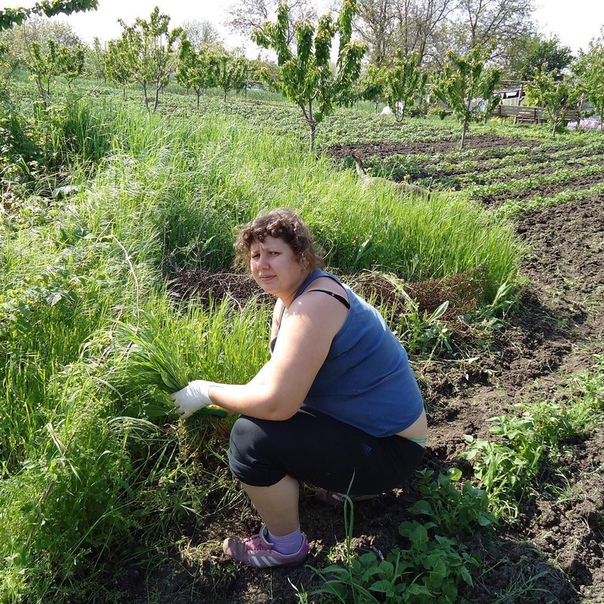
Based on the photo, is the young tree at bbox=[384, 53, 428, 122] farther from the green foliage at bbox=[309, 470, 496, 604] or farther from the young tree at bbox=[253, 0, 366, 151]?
the green foliage at bbox=[309, 470, 496, 604]

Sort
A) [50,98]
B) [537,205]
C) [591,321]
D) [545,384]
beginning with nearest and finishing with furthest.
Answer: [545,384]
[591,321]
[50,98]
[537,205]

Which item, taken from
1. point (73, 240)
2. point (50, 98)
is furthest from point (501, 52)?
point (73, 240)

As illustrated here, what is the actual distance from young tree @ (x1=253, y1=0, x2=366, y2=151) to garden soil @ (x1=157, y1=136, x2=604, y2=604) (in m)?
5.54

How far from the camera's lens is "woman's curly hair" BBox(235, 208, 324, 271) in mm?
1830

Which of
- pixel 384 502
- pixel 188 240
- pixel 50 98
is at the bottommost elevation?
pixel 384 502

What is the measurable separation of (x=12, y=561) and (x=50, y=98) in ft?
21.0

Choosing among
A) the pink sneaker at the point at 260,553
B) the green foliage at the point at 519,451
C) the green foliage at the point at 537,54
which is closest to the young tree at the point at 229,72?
the green foliage at the point at 537,54

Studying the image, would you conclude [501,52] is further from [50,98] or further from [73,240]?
[73,240]

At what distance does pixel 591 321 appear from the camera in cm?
408

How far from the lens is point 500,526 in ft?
6.79

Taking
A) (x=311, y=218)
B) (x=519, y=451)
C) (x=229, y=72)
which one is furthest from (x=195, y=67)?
(x=519, y=451)

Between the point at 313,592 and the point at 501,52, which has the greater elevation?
the point at 501,52

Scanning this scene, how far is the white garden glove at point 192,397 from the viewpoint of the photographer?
6.61 ft

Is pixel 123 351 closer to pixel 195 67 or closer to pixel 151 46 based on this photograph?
pixel 151 46
